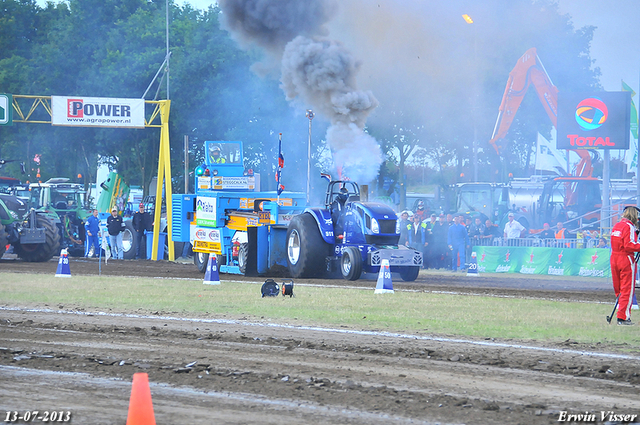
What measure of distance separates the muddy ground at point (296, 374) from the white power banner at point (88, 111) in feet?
55.1

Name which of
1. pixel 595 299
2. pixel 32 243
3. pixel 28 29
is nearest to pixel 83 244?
pixel 32 243

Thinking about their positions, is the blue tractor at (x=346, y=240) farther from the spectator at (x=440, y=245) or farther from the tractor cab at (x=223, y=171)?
the spectator at (x=440, y=245)

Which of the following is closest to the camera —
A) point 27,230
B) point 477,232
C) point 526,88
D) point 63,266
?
point 63,266

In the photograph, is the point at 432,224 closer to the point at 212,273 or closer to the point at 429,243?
the point at 429,243

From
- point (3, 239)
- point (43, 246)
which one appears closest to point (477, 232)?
point (43, 246)

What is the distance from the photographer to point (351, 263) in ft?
56.7

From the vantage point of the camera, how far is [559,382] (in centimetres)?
686

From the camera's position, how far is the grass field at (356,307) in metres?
10.0

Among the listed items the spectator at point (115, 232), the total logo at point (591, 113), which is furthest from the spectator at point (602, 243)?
the spectator at point (115, 232)

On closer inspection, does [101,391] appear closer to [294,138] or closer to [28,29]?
[294,138]

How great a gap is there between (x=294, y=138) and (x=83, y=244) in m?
10.7

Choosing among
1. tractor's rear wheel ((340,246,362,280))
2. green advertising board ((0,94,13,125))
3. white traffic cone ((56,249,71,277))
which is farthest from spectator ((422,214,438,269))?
green advertising board ((0,94,13,125))

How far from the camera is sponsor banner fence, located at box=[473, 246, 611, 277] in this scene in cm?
2050

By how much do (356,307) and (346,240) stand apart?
544cm
